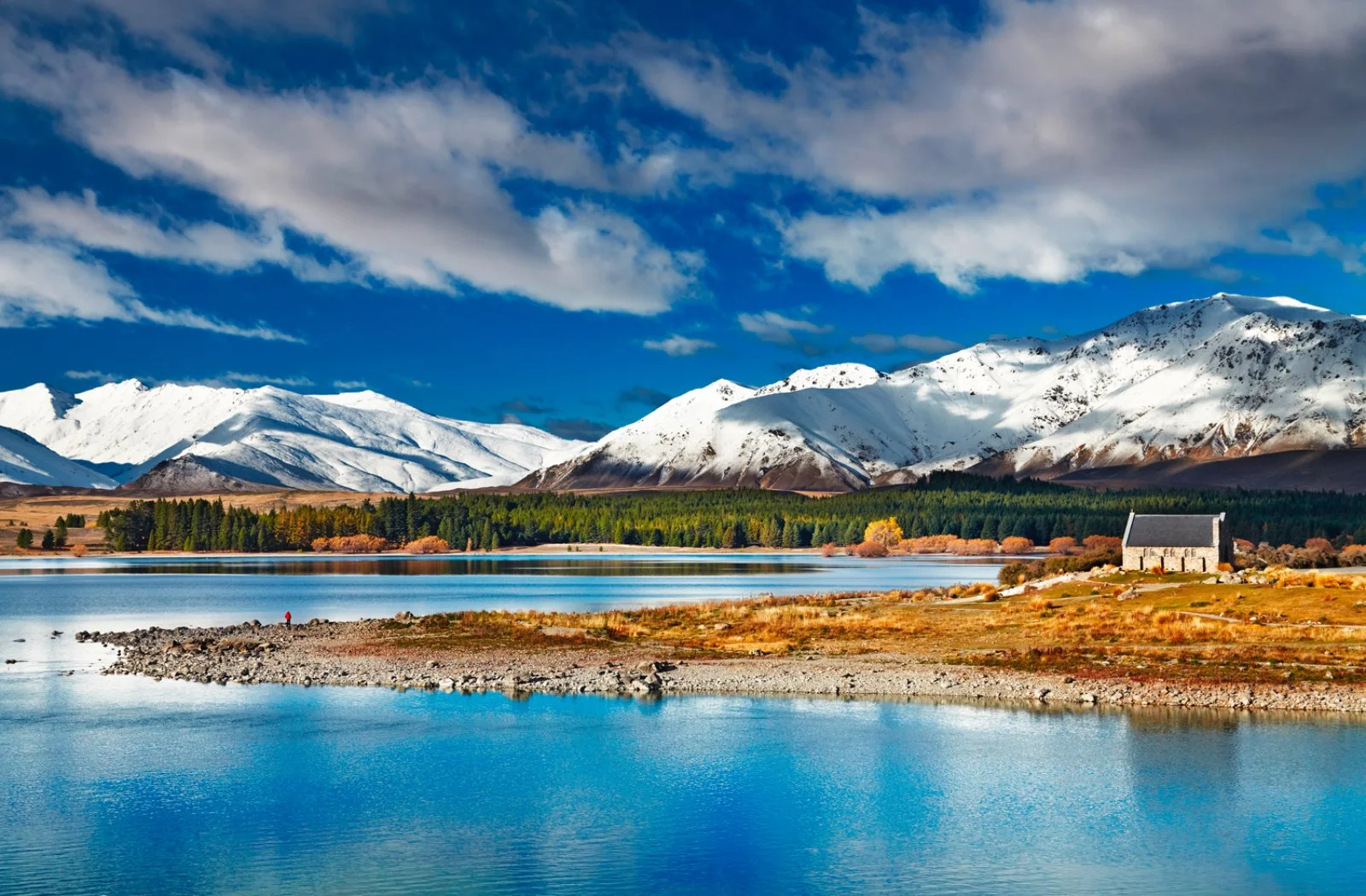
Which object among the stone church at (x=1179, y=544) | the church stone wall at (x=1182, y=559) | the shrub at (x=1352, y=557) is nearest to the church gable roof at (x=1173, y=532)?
the stone church at (x=1179, y=544)

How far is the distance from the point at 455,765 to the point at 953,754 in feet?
48.8

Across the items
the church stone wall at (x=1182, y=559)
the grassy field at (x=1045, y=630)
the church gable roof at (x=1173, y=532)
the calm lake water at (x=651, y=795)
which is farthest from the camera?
the church gable roof at (x=1173, y=532)

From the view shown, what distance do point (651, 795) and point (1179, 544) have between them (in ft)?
242

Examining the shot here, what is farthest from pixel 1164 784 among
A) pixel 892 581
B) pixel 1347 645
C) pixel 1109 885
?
pixel 892 581

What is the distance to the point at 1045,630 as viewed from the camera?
64312 millimetres

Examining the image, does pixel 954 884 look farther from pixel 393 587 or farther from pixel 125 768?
pixel 393 587

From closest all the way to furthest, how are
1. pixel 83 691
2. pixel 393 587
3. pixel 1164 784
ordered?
pixel 1164 784
pixel 83 691
pixel 393 587

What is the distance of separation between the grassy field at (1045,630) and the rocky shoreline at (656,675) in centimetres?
195

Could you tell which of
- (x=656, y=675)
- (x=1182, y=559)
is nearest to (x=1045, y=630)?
(x=656, y=675)

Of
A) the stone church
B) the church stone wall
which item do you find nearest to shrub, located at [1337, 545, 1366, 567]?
the stone church

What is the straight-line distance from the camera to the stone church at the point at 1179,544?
3767 inches

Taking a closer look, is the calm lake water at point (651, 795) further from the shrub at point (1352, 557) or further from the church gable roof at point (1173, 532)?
the shrub at point (1352, 557)

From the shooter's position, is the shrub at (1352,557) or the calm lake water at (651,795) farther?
the shrub at (1352,557)

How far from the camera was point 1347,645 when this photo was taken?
2135 inches
